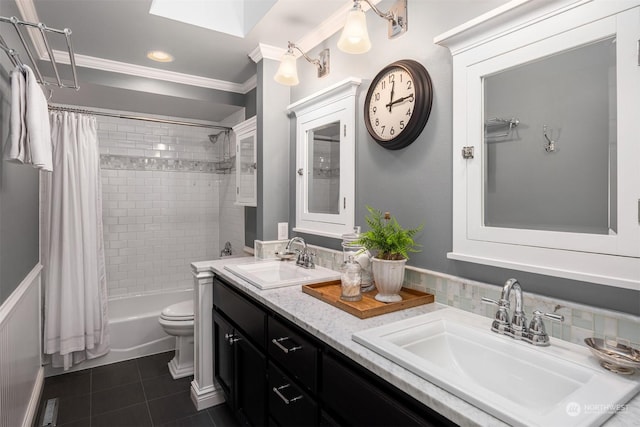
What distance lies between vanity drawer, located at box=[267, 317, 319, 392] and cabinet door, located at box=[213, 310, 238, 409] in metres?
0.48

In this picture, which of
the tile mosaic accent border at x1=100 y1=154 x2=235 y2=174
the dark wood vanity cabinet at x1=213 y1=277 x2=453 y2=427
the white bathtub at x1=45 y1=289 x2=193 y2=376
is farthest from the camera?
the tile mosaic accent border at x1=100 y1=154 x2=235 y2=174

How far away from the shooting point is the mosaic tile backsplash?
973 millimetres

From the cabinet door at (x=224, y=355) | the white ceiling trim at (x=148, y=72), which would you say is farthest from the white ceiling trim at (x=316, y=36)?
the cabinet door at (x=224, y=355)

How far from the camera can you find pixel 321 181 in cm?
229

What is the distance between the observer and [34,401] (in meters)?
2.13

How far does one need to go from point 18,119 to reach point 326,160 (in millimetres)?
1557

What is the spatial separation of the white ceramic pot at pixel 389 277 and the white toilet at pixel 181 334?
5.71 ft

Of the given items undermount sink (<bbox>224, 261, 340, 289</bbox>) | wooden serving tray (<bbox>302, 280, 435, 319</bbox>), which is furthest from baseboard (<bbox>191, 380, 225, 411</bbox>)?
wooden serving tray (<bbox>302, 280, 435, 319</bbox>)

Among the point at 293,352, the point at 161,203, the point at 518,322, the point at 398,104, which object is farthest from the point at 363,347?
the point at 161,203

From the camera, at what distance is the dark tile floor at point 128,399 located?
2088mm

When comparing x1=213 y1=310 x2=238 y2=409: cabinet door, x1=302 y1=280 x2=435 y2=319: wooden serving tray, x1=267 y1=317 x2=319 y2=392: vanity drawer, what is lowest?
x1=213 y1=310 x2=238 y2=409: cabinet door

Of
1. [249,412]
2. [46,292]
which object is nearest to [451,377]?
[249,412]

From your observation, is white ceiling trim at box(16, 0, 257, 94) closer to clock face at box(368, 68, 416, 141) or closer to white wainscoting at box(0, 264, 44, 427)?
white wainscoting at box(0, 264, 44, 427)

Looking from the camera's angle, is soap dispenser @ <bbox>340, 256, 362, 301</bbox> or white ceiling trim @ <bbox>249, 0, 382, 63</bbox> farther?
white ceiling trim @ <bbox>249, 0, 382, 63</bbox>
